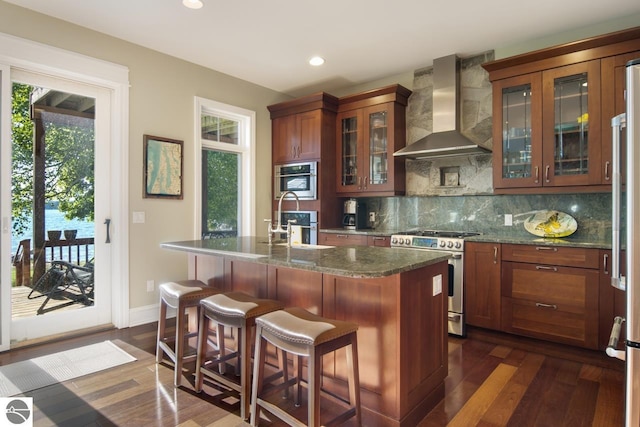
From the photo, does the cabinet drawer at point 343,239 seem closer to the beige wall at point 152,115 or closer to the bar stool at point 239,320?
the beige wall at point 152,115

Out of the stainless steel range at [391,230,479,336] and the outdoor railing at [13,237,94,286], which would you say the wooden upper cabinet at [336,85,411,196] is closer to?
the stainless steel range at [391,230,479,336]

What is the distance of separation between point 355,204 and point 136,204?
2633 millimetres

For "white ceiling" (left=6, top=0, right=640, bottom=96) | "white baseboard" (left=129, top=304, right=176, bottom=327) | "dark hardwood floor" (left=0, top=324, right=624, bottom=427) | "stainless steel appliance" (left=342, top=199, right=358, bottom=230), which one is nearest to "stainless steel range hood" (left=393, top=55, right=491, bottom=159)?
"white ceiling" (left=6, top=0, right=640, bottom=96)

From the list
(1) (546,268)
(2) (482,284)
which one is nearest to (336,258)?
(2) (482,284)

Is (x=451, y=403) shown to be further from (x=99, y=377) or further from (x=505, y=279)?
(x=99, y=377)

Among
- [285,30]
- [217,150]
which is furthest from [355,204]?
[285,30]

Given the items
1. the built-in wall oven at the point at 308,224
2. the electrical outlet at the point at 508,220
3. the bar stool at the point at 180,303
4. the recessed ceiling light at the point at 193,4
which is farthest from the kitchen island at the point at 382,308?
the built-in wall oven at the point at 308,224

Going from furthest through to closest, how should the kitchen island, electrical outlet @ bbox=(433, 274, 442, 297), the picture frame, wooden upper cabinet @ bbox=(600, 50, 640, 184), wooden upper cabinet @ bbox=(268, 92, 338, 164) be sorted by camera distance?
wooden upper cabinet @ bbox=(268, 92, 338, 164) → the picture frame → wooden upper cabinet @ bbox=(600, 50, 640, 184) → electrical outlet @ bbox=(433, 274, 442, 297) → the kitchen island

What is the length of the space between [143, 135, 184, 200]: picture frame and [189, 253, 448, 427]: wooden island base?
7.03ft

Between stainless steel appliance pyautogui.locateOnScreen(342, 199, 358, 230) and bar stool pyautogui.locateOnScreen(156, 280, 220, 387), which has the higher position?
stainless steel appliance pyautogui.locateOnScreen(342, 199, 358, 230)

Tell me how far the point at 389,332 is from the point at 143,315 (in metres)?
2.90

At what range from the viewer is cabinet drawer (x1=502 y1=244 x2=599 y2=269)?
9.48ft

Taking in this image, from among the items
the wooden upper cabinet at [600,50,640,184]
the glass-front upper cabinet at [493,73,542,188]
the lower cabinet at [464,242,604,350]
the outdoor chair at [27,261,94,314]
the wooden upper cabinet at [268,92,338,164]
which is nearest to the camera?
the lower cabinet at [464,242,604,350]

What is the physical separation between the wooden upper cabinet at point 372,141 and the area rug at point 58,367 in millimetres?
3124
